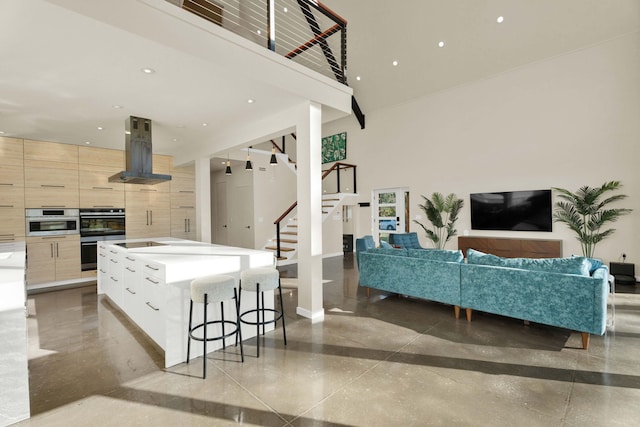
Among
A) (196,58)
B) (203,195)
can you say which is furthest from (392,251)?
(203,195)

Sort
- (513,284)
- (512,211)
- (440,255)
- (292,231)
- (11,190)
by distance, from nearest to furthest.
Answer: (513,284)
(440,255)
(11,190)
(512,211)
(292,231)

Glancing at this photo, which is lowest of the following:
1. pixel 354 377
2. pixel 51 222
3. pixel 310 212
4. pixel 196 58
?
pixel 354 377

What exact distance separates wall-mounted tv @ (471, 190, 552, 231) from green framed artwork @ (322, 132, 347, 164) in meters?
4.82

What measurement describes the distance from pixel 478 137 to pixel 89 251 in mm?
9246

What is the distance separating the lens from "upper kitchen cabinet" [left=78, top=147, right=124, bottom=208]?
5867mm

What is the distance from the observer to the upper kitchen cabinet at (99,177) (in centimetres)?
587

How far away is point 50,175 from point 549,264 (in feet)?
26.3

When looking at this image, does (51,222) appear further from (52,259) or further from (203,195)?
(203,195)

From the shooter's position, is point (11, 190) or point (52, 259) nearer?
point (11, 190)

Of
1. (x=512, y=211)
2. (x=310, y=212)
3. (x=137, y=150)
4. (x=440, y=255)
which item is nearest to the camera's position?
(x=310, y=212)

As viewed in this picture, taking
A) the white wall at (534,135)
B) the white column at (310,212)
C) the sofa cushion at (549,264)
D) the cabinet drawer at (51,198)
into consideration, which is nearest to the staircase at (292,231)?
the white wall at (534,135)

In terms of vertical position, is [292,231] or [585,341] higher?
[292,231]

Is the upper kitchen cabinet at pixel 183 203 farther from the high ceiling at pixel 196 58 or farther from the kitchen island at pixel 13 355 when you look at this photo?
the kitchen island at pixel 13 355

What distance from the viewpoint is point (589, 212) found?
5930 millimetres
